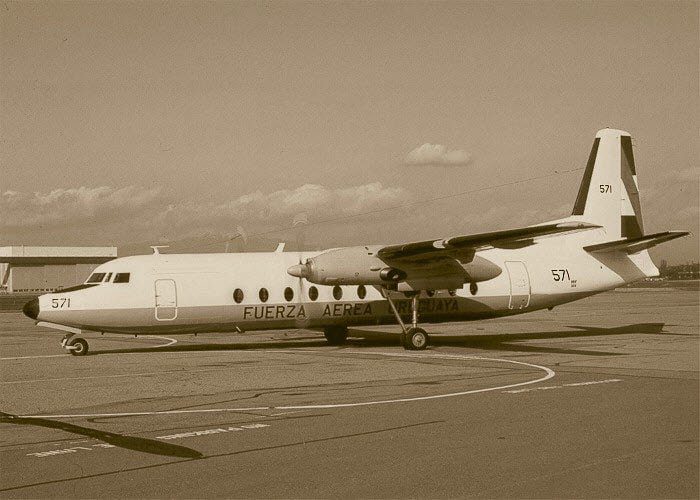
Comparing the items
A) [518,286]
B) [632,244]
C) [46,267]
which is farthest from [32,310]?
[46,267]

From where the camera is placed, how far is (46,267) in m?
110

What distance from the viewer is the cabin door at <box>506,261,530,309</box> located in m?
25.3

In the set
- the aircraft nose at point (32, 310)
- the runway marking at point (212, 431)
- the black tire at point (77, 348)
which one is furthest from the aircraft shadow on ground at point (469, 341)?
A: the runway marking at point (212, 431)

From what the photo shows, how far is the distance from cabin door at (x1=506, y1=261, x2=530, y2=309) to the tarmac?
4529 mm

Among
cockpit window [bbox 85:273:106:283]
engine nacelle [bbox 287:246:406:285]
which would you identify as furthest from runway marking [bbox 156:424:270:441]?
cockpit window [bbox 85:273:106:283]

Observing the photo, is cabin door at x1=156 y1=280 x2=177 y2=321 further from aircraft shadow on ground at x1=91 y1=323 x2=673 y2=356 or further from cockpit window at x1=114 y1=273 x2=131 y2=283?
aircraft shadow on ground at x1=91 y1=323 x2=673 y2=356

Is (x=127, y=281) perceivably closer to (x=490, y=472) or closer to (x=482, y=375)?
(x=482, y=375)

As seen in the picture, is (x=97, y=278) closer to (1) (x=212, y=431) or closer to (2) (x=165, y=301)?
(2) (x=165, y=301)

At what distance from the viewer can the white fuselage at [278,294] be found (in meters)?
21.4

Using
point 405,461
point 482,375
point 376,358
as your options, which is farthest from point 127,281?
point 405,461

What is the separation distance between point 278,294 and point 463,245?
18.6 ft

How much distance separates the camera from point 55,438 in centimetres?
956

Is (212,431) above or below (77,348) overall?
below

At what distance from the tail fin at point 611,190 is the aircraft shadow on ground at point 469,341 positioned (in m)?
3.68
